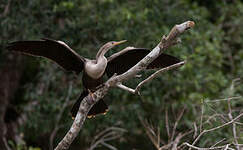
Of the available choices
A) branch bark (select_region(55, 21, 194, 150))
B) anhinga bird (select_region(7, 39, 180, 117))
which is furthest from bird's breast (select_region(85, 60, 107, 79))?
branch bark (select_region(55, 21, 194, 150))

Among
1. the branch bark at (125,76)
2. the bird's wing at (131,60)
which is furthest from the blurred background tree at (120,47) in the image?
the branch bark at (125,76)

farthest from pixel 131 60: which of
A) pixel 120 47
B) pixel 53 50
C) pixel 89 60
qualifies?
pixel 120 47

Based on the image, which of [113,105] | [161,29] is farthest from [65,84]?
[161,29]

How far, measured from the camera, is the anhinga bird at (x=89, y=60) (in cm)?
266

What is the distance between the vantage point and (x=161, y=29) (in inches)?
176

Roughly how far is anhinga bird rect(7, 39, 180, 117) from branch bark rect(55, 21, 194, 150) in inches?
13.6

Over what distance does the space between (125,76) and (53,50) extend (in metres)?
0.71

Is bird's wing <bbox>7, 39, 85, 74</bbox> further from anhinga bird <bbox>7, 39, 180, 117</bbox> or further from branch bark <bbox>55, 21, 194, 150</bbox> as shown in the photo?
branch bark <bbox>55, 21, 194, 150</bbox>

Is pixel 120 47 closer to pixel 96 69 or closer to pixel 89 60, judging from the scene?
pixel 89 60

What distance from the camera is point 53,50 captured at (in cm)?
275

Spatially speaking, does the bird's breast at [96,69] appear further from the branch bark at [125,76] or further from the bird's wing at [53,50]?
the branch bark at [125,76]

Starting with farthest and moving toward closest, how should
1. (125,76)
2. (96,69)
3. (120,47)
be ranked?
(120,47)
(96,69)
(125,76)

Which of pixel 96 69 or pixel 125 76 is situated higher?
pixel 125 76

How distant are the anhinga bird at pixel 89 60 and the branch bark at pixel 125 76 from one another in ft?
1.14
